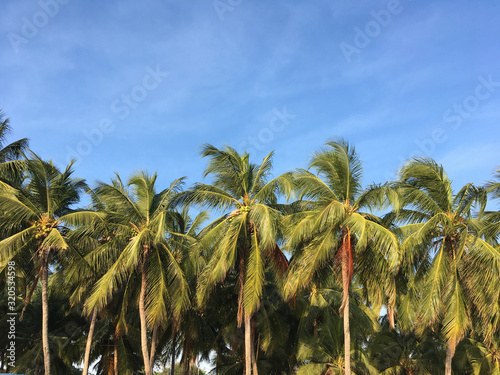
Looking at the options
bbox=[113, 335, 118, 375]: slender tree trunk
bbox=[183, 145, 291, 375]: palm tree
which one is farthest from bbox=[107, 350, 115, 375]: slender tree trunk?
bbox=[183, 145, 291, 375]: palm tree

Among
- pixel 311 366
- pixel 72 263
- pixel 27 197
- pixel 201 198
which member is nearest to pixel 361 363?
pixel 311 366

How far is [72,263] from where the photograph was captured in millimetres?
21766

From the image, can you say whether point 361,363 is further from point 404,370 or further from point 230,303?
point 230,303

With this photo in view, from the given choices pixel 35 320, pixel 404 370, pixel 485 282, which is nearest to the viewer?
pixel 485 282

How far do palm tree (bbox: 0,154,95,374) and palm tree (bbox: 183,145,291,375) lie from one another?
215 inches

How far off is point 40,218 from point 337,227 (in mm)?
12496

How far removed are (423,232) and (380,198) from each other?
6.93 feet

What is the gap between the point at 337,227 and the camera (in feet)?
63.9

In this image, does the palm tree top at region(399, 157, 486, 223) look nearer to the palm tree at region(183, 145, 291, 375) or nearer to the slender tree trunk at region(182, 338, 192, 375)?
the palm tree at region(183, 145, 291, 375)

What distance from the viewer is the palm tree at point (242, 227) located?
19.1 m

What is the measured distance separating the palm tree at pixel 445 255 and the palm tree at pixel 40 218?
1378 centimetres

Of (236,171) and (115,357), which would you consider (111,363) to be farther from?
(236,171)

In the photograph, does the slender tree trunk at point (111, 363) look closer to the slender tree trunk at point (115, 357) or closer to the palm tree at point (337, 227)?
the slender tree trunk at point (115, 357)

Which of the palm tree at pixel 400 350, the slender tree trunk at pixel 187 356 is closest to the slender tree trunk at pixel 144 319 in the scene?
the slender tree trunk at pixel 187 356
